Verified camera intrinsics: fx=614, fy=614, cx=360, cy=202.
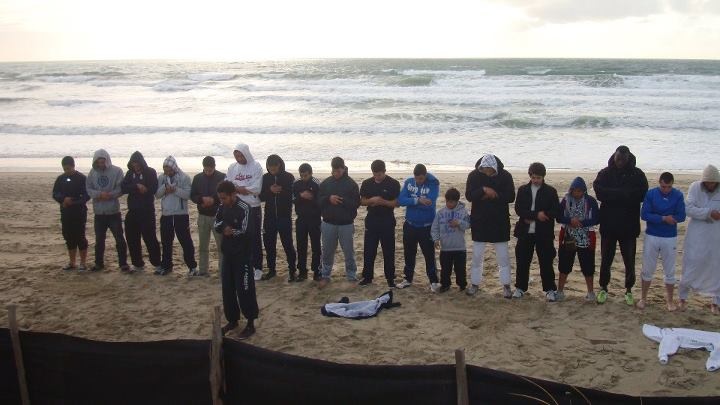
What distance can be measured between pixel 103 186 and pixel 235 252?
3077mm

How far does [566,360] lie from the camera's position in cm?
572

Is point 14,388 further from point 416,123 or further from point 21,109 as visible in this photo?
point 21,109

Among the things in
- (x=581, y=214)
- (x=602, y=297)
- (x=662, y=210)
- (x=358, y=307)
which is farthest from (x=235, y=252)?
(x=662, y=210)

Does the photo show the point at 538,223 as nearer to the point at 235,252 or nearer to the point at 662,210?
the point at 662,210

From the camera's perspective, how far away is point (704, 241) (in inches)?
261

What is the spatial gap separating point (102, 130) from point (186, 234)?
17.9 metres

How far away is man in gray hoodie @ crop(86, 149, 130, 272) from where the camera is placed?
8.14 meters

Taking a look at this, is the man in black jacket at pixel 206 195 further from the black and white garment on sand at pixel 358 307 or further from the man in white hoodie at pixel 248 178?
the black and white garment on sand at pixel 358 307

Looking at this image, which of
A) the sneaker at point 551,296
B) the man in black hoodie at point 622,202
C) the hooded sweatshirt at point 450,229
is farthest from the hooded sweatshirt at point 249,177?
the man in black hoodie at point 622,202

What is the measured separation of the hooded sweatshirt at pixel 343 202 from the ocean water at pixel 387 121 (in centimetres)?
869

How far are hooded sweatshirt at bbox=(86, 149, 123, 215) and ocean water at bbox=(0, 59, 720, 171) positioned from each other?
842 cm

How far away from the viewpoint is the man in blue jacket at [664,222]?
657 cm

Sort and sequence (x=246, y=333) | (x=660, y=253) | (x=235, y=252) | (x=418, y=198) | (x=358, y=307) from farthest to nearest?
1. (x=418, y=198)
2. (x=358, y=307)
3. (x=660, y=253)
4. (x=246, y=333)
5. (x=235, y=252)

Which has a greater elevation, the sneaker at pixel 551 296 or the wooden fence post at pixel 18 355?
the wooden fence post at pixel 18 355
